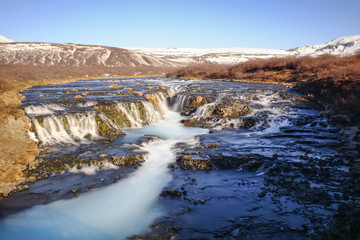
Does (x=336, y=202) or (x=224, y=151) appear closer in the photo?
(x=336, y=202)

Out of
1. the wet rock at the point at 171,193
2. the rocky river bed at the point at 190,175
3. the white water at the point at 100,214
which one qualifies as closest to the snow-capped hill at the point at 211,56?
the rocky river bed at the point at 190,175

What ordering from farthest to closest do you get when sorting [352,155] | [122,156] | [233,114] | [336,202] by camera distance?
[233,114], [122,156], [352,155], [336,202]

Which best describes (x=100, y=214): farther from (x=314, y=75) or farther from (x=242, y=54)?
(x=242, y=54)

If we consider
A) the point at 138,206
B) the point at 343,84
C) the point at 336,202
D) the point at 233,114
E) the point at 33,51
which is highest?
the point at 33,51

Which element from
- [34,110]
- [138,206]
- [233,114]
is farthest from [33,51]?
[138,206]

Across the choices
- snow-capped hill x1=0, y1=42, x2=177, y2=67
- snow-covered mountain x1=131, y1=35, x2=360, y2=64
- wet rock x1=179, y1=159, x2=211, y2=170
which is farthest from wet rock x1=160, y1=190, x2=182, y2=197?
snow-capped hill x1=0, y1=42, x2=177, y2=67

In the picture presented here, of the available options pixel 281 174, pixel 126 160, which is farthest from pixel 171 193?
pixel 281 174

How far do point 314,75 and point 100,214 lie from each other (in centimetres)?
2891

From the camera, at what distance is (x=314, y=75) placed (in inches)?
1121

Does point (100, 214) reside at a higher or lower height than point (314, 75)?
lower

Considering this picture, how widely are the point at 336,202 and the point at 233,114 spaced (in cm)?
1150

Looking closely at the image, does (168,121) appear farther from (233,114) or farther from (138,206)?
(138,206)

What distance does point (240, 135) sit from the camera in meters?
14.1

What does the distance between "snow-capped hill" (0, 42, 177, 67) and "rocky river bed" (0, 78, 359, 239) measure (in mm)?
64237
